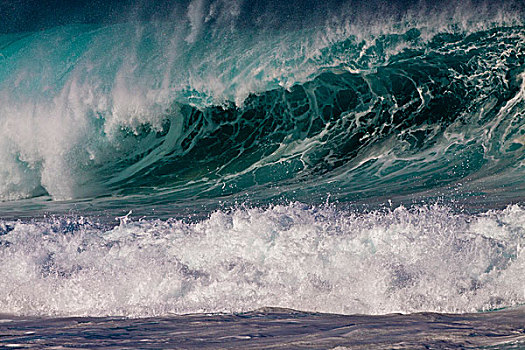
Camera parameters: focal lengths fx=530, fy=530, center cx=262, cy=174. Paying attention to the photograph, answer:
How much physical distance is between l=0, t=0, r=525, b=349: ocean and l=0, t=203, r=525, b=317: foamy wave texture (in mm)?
19

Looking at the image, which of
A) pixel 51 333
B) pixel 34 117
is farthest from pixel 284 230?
pixel 34 117

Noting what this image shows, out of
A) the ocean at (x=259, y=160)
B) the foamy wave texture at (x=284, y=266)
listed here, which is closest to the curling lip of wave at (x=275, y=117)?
the ocean at (x=259, y=160)

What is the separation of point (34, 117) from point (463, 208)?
6.80 meters

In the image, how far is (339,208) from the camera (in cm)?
676

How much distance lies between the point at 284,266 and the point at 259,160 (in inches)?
131

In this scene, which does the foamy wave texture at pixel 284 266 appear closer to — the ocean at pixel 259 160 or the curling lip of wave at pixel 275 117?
the ocean at pixel 259 160

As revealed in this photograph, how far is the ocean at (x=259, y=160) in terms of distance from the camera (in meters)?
4.45

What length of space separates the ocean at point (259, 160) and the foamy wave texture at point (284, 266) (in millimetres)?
19

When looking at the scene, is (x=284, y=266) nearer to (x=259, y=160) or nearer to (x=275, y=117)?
(x=259, y=160)

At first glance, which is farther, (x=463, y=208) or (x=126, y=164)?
(x=126, y=164)

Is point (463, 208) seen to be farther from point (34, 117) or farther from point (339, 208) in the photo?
point (34, 117)

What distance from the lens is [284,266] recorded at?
15.3 feet

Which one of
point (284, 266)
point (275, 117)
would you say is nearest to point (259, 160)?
point (275, 117)

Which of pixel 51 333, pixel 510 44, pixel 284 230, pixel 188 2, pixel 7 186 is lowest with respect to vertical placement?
pixel 51 333
